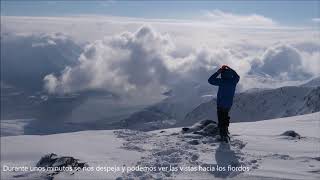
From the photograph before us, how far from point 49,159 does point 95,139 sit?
4.56 m

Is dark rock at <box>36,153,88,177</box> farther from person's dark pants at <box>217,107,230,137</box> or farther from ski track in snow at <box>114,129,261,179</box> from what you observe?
person's dark pants at <box>217,107,230,137</box>

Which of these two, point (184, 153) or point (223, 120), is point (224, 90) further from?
point (184, 153)

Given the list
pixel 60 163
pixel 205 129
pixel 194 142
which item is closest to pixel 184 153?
pixel 194 142

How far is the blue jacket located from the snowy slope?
54.0 inches

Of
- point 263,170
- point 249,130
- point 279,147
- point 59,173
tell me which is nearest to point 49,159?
point 59,173

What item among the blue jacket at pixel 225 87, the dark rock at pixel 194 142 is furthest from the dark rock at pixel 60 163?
the blue jacket at pixel 225 87

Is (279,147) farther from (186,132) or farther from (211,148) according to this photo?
(186,132)

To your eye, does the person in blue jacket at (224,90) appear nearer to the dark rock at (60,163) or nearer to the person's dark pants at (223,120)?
the person's dark pants at (223,120)

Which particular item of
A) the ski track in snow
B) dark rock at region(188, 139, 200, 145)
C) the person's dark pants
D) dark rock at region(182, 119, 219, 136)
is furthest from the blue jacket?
dark rock at region(182, 119, 219, 136)

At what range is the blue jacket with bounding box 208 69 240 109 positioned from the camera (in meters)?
15.2

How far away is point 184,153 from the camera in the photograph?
13266 mm

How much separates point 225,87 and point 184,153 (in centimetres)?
324

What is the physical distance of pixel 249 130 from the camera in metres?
18.4

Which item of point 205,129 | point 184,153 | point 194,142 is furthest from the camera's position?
point 205,129
